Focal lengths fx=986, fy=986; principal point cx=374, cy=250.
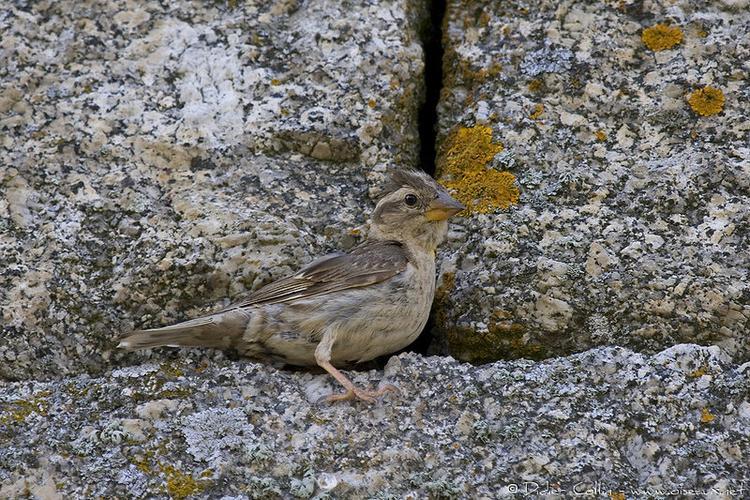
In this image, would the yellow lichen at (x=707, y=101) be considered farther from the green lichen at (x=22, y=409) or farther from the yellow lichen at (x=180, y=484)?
the green lichen at (x=22, y=409)

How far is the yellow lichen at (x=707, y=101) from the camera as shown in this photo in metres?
5.02

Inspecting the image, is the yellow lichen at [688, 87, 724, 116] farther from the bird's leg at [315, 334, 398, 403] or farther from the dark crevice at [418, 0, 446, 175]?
the bird's leg at [315, 334, 398, 403]

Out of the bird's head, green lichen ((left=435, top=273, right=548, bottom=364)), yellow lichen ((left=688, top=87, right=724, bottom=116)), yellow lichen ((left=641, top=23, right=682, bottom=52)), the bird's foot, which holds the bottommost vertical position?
the bird's foot

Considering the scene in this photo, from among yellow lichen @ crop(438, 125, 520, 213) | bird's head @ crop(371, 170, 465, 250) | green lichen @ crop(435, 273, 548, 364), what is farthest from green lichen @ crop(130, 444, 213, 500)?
yellow lichen @ crop(438, 125, 520, 213)

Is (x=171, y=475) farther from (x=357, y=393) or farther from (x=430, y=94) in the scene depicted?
(x=430, y=94)

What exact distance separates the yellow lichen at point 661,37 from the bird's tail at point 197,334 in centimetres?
262

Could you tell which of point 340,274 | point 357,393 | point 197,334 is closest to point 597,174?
point 340,274

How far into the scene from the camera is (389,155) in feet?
17.6

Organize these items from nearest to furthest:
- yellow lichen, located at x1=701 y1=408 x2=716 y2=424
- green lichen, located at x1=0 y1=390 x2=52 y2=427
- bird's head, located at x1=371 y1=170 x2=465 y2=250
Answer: yellow lichen, located at x1=701 y1=408 x2=716 y2=424, green lichen, located at x1=0 y1=390 x2=52 y2=427, bird's head, located at x1=371 y1=170 x2=465 y2=250

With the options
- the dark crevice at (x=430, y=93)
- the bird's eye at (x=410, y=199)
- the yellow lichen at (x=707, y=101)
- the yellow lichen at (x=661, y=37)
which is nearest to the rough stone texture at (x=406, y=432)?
the bird's eye at (x=410, y=199)

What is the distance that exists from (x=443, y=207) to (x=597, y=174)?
0.79 metres

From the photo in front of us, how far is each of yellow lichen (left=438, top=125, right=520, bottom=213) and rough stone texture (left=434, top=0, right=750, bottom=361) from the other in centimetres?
1

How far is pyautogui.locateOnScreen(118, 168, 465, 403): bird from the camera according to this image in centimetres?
473

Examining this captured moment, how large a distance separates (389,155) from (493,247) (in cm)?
85
